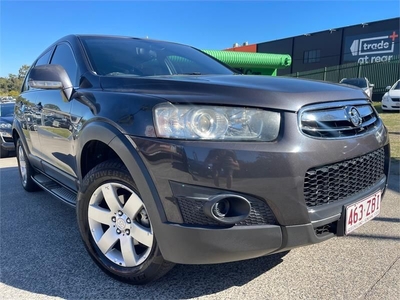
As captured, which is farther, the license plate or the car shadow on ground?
the car shadow on ground

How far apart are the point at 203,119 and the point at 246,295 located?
1.10 m

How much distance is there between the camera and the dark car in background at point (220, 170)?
5.24 ft

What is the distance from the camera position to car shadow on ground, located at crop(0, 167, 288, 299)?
6.65 ft

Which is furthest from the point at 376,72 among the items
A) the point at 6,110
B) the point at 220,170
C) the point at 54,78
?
the point at 220,170

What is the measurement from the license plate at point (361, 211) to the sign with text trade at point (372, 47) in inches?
988

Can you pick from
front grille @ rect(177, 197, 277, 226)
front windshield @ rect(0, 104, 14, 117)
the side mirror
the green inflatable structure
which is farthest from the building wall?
front grille @ rect(177, 197, 277, 226)

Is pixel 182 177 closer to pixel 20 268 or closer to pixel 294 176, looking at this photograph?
pixel 294 176

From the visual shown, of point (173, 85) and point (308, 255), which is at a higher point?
point (173, 85)

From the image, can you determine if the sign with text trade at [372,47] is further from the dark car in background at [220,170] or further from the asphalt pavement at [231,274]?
the dark car in background at [220,170]

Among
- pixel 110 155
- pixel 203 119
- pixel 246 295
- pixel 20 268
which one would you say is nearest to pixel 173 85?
pixel 203 119

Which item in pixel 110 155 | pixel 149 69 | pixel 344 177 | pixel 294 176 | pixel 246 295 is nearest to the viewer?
pixel 294 176

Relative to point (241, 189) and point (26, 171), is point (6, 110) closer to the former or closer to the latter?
point (26, 171)

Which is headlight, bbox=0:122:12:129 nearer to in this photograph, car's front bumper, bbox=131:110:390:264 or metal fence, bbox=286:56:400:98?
car's front bumper, bbox=131:110:390:264

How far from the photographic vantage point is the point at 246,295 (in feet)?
6.40
